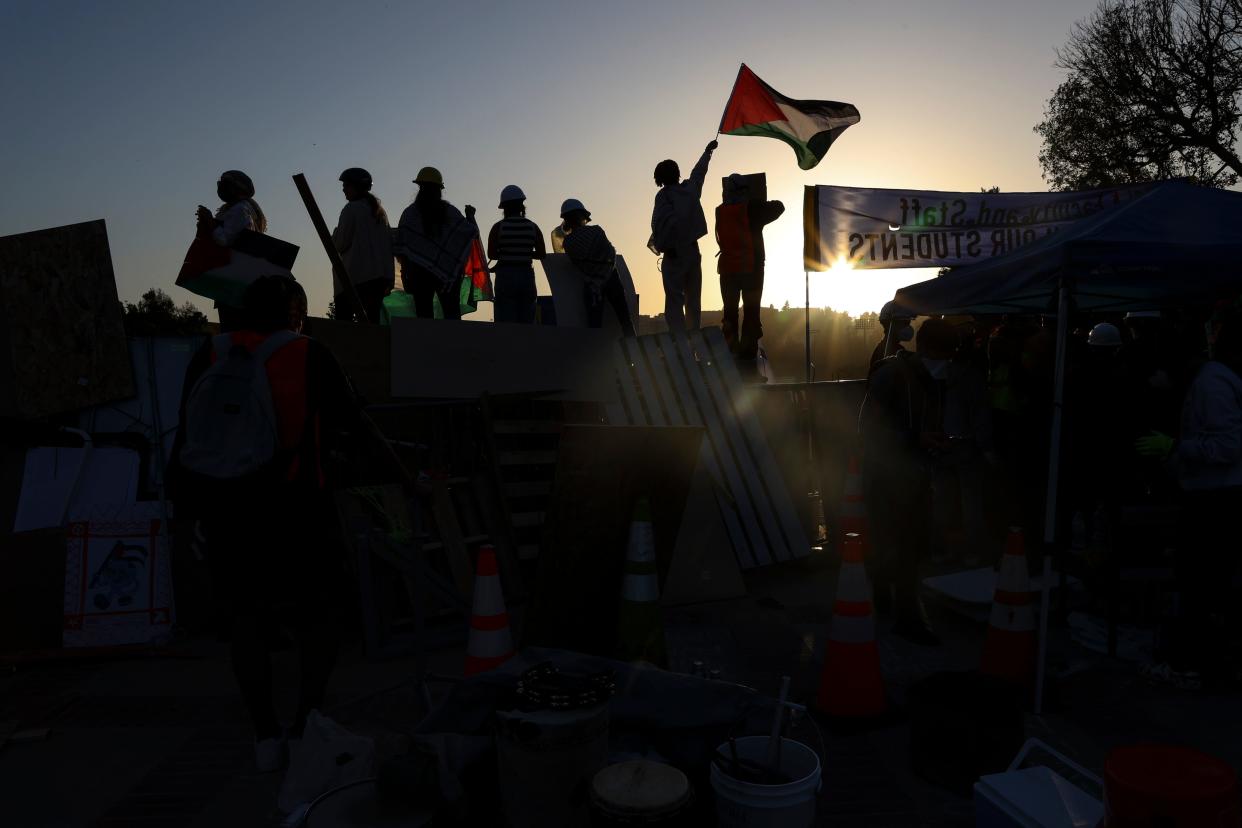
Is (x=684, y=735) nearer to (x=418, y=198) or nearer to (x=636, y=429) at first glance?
(x=636, y=429)

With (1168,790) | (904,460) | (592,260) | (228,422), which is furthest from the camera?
(592,260)

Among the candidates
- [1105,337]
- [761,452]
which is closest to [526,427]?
[761,452]

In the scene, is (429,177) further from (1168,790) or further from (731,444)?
(1168,790)

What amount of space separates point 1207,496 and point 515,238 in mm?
6315

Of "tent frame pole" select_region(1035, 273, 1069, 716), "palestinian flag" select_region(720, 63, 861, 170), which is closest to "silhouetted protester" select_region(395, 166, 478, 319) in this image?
"palestinian flag" select_region(720, 63, 861, 170)

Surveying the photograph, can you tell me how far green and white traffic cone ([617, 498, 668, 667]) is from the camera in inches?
163

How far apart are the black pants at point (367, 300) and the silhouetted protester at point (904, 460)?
200 inches

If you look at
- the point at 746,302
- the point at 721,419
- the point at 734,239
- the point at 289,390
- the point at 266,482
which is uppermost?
the point at 734,239

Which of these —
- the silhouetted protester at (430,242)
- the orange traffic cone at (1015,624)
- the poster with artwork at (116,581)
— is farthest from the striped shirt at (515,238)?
the orange traffic cone at (1015,624)

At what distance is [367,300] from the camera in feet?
28.2

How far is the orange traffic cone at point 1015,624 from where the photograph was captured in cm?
446

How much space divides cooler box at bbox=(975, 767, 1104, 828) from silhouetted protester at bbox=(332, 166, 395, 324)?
22.6ft

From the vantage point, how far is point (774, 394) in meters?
8.05

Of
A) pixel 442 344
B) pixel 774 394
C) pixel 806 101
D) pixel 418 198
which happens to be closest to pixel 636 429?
pixel 442 344
